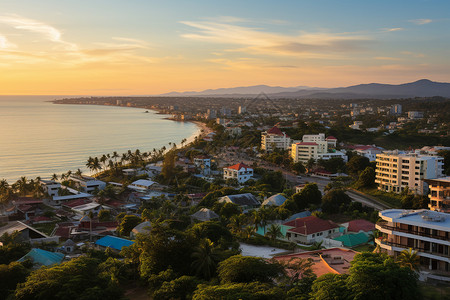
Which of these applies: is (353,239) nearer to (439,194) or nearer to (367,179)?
(439,194)

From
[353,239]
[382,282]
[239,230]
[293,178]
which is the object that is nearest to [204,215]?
[239,230]

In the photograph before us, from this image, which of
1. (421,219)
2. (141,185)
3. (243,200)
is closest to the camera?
(421,219)

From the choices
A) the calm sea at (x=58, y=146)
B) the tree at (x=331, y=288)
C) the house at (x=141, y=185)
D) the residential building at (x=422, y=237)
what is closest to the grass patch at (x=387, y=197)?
the residential building at (x=422, y=237)

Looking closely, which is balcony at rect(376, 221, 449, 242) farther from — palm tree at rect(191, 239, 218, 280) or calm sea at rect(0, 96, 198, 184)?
calm sea at rect(0, 96, 198, 184)

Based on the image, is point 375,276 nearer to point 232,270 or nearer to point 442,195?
point 232,270

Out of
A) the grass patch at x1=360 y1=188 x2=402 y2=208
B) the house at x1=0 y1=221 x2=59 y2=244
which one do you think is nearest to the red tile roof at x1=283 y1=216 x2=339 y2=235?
the grass patch at x1=360 y1=188 x2=402 y2=208

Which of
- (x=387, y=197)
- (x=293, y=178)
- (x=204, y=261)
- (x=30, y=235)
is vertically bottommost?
(x=293, y=178)

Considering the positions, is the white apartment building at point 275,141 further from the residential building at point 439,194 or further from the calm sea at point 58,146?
the residential building at point 439,194
